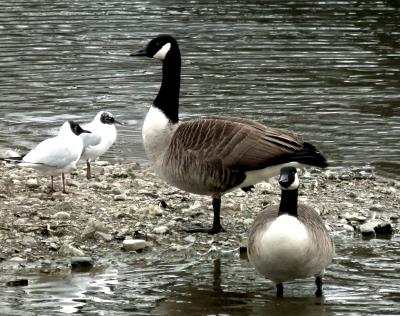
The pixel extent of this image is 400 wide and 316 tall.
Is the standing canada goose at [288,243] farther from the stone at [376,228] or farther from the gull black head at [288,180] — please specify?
the stone at [376,228]

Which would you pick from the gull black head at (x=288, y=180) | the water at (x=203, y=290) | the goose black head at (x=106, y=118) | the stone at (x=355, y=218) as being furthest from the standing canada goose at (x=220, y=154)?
the goose black head at (x=106, y=118)

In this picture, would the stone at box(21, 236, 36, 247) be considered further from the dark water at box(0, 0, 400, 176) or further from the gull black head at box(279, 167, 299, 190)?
the dark water at box(0, 0, 400, 176)

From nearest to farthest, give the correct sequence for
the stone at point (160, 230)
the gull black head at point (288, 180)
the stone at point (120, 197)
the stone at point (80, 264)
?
the gull black head at point (288, 180)
the stone at point (80, 264)
the stone at point (160, 230)
the stone at point (120, 197)

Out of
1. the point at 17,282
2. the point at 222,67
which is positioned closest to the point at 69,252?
the point at 17,282

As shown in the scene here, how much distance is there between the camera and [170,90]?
12.0 meters

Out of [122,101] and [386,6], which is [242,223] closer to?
[122,101]

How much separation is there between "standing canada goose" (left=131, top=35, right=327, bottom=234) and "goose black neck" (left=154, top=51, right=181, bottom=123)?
33 cm

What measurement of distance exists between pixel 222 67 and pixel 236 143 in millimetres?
11557

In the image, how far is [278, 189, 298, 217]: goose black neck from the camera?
8.74 metres

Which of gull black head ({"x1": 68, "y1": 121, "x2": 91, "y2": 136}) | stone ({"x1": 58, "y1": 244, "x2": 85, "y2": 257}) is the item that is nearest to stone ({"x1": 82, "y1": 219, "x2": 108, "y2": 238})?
stone ({"x1": 58, "y1": 244, "x2": 85, "y2": 257})

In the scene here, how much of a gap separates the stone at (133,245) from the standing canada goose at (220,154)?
32.2 inches

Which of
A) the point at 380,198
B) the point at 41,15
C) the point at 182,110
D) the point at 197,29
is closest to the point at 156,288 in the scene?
the point at 380,198

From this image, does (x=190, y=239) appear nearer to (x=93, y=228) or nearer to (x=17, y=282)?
(x=93, y=228)

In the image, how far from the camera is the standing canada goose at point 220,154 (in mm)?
Answer: 10633
